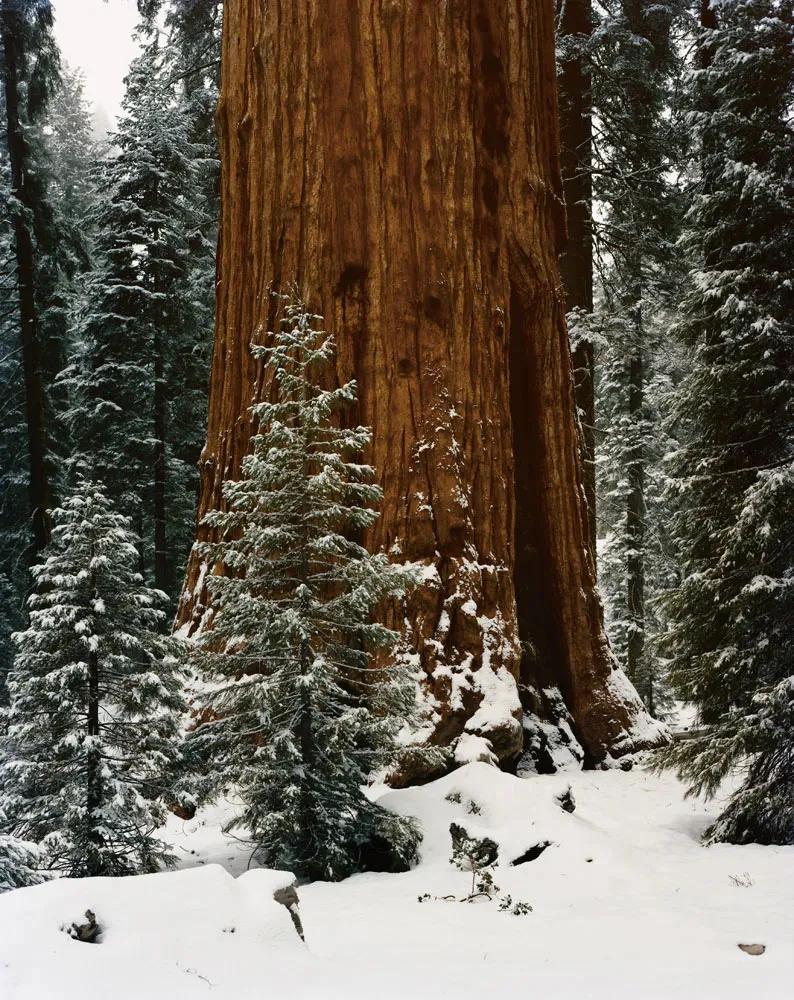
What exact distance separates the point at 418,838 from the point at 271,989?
7.08 feet

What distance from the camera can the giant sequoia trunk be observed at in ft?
19.6

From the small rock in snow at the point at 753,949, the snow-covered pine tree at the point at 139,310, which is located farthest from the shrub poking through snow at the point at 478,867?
the snow-covered pine tree at the point at 139,310

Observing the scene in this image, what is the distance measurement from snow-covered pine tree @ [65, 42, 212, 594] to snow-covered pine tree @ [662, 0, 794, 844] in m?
11.4

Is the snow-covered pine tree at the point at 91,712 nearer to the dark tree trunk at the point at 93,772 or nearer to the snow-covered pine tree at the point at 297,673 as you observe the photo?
the dark tree trunk at the point at 93,772

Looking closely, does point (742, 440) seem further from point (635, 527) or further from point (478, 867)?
point (635, 527)

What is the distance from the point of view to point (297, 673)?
4320 mm

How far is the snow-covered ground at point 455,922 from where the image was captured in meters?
2.30

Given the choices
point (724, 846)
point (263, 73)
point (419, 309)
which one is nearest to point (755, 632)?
point (724, 846)

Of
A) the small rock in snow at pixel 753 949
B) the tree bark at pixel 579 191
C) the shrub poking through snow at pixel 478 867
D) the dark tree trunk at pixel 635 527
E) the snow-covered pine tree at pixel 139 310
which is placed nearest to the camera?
the small rock in snow at pixel 753 949

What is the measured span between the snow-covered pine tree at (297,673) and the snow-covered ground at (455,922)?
0.30 meters

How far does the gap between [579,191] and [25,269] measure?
1081 cm

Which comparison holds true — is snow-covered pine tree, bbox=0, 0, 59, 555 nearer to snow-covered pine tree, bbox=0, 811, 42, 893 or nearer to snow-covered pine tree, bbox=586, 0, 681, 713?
snow-covered pine tree, bbox=586, 0, 681, 713

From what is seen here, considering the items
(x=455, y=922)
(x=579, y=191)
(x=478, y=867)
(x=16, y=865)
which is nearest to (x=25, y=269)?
(x=579, y=191)

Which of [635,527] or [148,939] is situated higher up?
[635,527]
